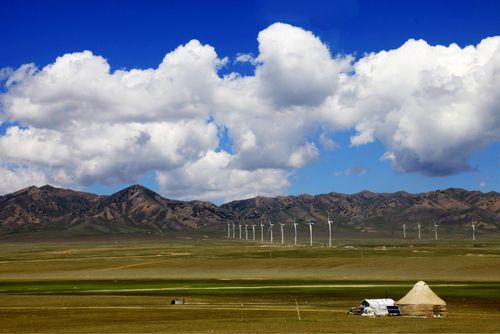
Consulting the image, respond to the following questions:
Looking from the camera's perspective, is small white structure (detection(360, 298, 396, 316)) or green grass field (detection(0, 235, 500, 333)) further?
small white structure (detection(360, 298, 396, 316))

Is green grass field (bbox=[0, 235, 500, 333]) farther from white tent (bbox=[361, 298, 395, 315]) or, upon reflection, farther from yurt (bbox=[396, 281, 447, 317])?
yurt (bbox=[396, 281, 447, 317])

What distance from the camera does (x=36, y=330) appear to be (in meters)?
62.9

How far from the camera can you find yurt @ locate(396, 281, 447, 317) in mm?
77125

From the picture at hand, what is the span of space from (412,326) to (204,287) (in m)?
60.9

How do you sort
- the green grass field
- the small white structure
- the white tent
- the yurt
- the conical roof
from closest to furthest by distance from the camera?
the green grass field → the small white structure → the white tent → the yurt → the conical roof

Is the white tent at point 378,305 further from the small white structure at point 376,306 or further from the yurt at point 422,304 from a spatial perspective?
the yurt at point 422,304

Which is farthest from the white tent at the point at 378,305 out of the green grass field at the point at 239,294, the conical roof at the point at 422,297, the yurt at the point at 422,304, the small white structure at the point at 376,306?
the conical roof at the point at 422,297

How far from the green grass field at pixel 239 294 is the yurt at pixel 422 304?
2821mm

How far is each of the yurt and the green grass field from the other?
2.82 m

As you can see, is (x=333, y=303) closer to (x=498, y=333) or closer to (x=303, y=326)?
(x=303, y=326)

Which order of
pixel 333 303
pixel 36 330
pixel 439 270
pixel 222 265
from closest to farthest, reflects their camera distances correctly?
1. pixel 36 330
2. pixel 333 303
3. pixel 439 270
4. pixel 222 265

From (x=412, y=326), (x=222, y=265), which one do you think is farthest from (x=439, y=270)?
(x=412, y=326)

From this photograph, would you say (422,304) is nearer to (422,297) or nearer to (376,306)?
(422,297)

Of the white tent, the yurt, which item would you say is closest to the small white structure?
the white tent
